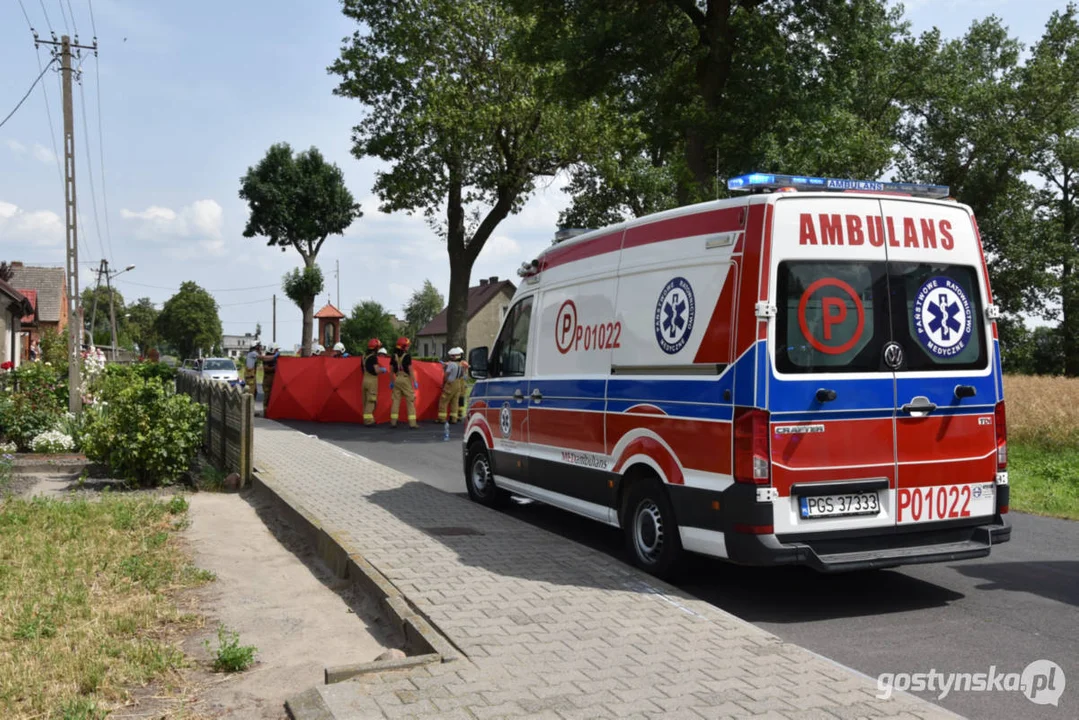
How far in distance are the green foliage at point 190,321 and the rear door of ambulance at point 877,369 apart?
353 ft

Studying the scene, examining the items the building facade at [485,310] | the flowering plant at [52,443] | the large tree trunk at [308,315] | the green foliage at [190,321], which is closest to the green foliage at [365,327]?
the building facade at [485,310]

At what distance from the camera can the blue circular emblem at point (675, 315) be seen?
6.36 meters

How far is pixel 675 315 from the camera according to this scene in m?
6.51

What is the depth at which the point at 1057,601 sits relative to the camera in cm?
618

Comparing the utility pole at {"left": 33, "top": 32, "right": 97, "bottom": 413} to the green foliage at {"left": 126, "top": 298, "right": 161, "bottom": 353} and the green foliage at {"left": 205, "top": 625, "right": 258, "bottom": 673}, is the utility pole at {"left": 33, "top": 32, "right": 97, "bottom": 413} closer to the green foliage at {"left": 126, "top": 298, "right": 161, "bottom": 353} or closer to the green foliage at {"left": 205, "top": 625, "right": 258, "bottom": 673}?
the green foliage at {"left": 205, "top": 625, "right": 258, "bottom": 673}

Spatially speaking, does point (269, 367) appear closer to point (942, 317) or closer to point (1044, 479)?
point (1044, 479)

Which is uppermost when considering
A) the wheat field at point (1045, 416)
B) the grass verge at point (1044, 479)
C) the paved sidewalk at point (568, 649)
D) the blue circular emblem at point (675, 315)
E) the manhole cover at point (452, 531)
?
the blue circular emblem at point (675, 315)

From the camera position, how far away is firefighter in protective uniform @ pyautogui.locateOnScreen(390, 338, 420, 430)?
1972 centimetres

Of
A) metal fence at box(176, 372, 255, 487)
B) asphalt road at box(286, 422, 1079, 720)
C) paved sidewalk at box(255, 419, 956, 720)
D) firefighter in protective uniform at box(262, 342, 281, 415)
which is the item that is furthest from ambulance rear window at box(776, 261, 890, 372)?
firefighter in protective uniform at box(262, 342, 281, 415)

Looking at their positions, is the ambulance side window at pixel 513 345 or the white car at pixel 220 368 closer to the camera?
the ambulance side window at pixel 513 345

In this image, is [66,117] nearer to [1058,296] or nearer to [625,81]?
[625,81]

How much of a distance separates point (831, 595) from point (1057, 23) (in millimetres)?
42634

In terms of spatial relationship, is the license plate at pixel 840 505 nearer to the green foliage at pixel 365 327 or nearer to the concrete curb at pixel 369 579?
the concrete curb at pixel 369 579

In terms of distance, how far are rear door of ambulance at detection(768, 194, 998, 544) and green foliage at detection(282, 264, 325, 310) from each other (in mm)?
48438
